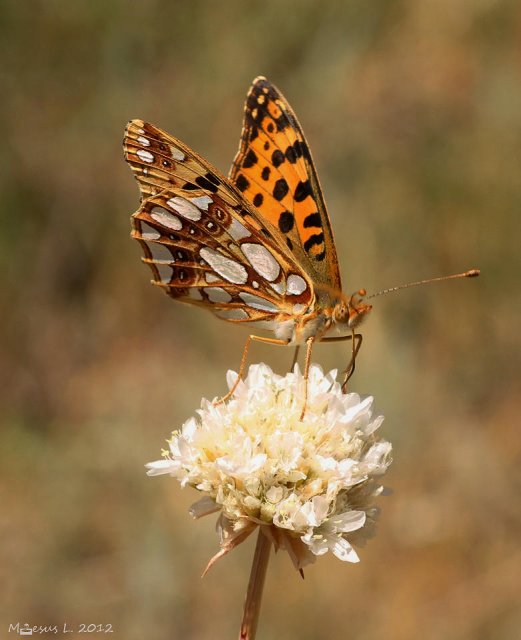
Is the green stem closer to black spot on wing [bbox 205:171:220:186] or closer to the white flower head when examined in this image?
the white flower head

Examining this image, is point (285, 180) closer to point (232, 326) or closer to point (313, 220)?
point (313, 220)

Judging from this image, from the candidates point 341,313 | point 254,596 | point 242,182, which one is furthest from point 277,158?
point 254,596

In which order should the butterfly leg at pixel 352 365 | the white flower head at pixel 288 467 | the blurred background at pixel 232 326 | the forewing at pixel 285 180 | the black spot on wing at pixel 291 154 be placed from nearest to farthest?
the white flower head at pixel 288 467
the butterfly leg at pixel 352 365
the forewing at pixel 285 180
the black spot on wing at pixel 291 154
the blurred background at pixel 232 326

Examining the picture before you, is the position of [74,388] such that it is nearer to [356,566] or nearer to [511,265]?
[356,566]

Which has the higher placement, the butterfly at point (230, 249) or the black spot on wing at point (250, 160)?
the black spot on wing at point (250, 160)

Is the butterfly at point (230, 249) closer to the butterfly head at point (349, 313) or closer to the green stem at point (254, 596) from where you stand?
the butterfly head at point (349, 313)

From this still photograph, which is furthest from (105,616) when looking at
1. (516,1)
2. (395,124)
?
(516,1)

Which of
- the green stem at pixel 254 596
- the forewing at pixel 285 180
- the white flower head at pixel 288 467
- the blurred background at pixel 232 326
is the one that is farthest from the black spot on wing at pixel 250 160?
the blurred background at pixel 232 326
